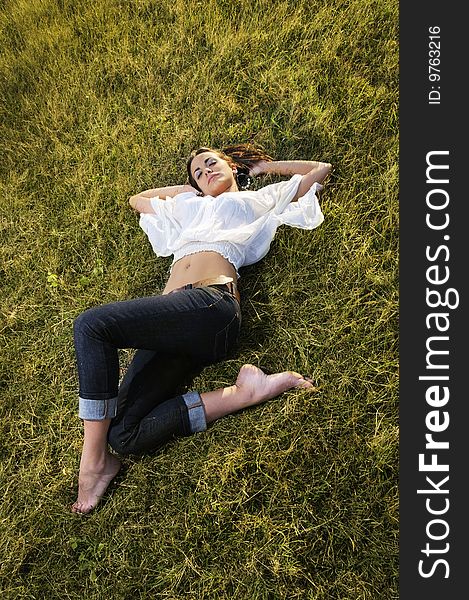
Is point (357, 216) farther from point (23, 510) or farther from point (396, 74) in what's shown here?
point (23, 510)

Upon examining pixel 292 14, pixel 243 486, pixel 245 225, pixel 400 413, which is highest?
pixel 292 14

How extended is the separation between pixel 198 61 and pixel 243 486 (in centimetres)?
366

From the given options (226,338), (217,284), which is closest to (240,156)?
(217,284)

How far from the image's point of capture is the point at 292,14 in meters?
4.84

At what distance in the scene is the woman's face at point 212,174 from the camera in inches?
149

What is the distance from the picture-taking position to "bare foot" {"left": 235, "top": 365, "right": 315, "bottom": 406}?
3205 millimetres

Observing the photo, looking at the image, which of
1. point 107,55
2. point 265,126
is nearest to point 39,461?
point 265,126

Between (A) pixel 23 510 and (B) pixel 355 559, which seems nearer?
(B) pixel 355 559

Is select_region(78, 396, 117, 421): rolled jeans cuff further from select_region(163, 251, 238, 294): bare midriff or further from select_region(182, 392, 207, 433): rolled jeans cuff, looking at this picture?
select_region(163, 251, 238, 294): bare midriff

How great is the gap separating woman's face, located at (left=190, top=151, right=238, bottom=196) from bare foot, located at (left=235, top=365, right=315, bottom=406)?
130 centimetres

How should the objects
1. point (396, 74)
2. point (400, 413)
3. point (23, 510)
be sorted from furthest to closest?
point (396, 74) < point (23, 510) < point (400, 413)

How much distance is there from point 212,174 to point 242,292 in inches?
32.8

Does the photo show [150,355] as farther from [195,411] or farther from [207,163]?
[207,163]

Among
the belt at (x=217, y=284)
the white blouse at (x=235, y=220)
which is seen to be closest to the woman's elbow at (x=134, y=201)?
the white blouse at (x=235, y=220)
